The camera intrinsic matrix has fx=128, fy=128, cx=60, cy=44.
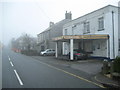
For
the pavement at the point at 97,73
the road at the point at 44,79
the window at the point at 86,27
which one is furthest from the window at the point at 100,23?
the road at the point at 44,79

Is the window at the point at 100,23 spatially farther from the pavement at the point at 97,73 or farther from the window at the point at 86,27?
the pavement at the point at 97,73

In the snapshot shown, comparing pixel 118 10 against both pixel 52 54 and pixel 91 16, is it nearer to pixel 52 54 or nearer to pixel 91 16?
pixel 91 16

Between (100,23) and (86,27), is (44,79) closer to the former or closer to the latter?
(100,23)

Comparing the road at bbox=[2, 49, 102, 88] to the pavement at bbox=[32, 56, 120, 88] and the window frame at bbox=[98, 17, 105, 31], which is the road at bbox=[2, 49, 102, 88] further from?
the window frame at bbox=[98, 17, 105, 31]

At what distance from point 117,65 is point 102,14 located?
510 inches

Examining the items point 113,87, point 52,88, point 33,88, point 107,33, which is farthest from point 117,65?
point 107,33

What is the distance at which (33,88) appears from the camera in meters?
5.98

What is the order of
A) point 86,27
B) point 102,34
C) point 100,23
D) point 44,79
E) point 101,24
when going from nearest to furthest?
point 44,79
point 102,34
point 101,24
point 100,23
point 86,27

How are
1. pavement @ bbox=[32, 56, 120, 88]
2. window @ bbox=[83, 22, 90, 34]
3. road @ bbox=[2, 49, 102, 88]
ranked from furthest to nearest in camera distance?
window @ bbox=[83, 22, 90, 34] → pavement @ bbox=[32, 56, 120, 88] → road @ bbox=[2, 49, 102, 88]

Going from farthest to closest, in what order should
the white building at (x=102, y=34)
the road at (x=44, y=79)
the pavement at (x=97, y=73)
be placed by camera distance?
the white building at (x=102, y=34)
the pavement at (x=97, y=73)
the road at (x=44, y=79)

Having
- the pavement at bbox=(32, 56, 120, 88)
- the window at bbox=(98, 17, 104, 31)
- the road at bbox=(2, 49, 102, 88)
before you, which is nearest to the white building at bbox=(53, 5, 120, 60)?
the window at bbox=(98, 17, 104, 31)

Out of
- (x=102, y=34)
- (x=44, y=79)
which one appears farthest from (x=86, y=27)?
(x=44, y=79)

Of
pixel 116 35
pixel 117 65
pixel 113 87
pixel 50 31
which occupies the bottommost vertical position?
pixel 113 87

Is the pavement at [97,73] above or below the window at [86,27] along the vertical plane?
below
